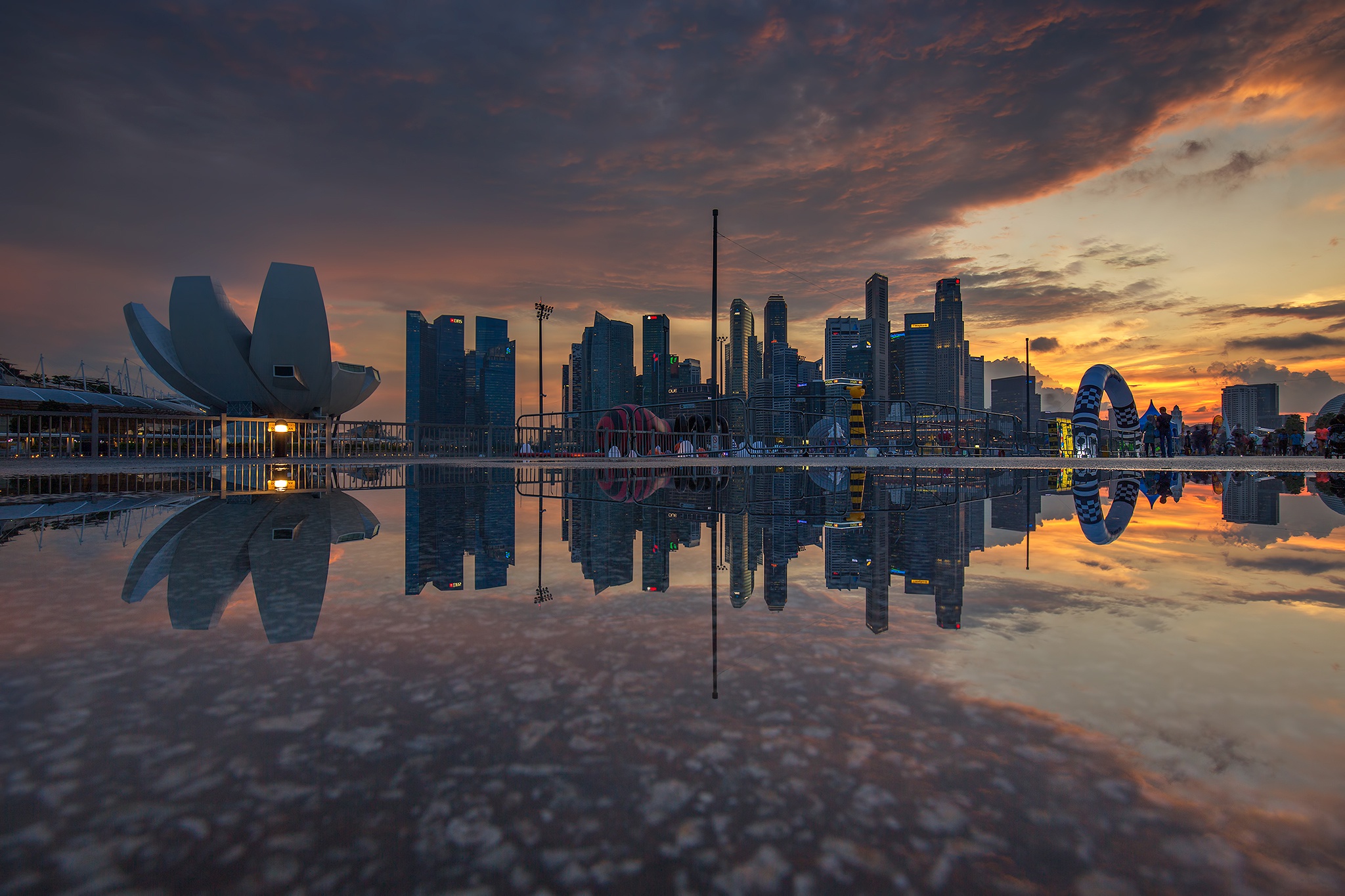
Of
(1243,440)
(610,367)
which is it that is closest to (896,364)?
(610,367)

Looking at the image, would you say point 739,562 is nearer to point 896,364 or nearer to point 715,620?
point 715,620

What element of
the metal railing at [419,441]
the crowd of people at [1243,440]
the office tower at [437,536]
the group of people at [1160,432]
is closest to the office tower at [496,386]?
the metal railing at [419,441]

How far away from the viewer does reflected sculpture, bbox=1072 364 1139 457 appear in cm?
2741

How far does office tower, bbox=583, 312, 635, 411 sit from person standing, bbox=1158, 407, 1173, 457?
507 ft

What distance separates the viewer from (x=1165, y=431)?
26.8 m

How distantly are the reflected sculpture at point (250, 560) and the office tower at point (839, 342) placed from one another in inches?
6601

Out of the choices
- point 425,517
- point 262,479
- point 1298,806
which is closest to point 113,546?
point 425,517

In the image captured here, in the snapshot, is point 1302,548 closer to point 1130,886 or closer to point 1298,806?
point 1298,806

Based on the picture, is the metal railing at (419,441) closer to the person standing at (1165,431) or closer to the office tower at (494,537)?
the person standing at (1165,431)

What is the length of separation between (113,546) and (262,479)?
29.9ft

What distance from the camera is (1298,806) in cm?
119

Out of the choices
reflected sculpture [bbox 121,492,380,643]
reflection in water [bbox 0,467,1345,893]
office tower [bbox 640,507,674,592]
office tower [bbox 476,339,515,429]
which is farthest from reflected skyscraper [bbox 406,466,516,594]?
office tower [bbox 476,339,515,429]

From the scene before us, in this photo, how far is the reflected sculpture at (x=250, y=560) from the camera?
2619 millimetres

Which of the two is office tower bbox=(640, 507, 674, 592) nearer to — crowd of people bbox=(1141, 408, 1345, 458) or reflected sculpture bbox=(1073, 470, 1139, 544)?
reflected sculpture bbox=(1073, 470, 1139, 544)
